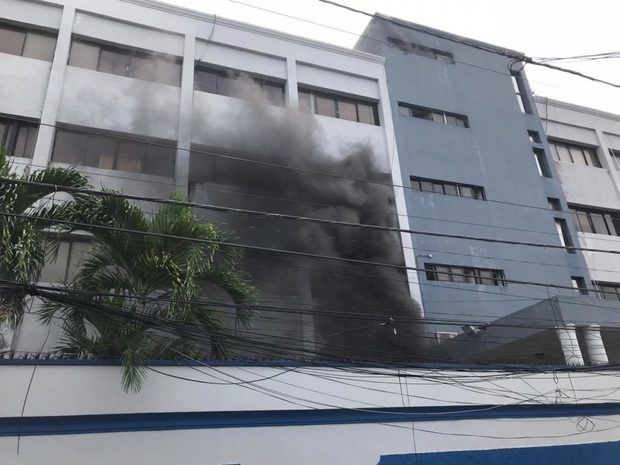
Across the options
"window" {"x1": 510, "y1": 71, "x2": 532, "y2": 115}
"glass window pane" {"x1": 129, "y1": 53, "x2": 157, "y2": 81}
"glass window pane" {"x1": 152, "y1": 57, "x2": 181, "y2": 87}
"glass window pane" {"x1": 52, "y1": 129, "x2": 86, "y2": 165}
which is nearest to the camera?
"glass window pane" {"x1": 52, "y1": 129, "x2": 86, "y2": 165}

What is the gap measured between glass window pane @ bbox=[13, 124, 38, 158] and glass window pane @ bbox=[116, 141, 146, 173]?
2.05m

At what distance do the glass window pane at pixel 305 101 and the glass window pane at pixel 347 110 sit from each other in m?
1.12

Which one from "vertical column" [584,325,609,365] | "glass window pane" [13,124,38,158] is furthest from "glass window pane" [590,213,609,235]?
"glass window pane" [13,124,38,158]

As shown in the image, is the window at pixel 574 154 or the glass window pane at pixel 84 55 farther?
the window at pixel 574 154

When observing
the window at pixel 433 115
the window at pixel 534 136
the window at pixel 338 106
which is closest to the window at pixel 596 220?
the window at pixel 534 136

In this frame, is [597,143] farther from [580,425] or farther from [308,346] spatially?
[308,346]

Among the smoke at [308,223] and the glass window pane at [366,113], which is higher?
the glass window pane at [366,113]

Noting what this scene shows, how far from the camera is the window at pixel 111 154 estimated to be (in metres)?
12.9

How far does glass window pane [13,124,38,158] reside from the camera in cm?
1252

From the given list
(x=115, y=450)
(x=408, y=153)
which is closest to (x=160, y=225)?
(x=115, y=450)

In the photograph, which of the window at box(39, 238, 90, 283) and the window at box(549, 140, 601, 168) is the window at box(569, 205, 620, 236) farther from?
the window at box(39, 238, 90, 283)

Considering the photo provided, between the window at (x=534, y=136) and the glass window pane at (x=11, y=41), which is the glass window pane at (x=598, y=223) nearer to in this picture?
the window at (x=534, y=136)

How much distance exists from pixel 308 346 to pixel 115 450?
19.7 feet

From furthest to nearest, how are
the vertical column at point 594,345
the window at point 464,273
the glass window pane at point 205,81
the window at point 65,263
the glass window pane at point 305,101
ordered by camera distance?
1. the glass window pane at point 305,101
2. the window at point 464,273
3. the glass window pane at point 205,81
4. the vertical column at point 594,345
5. the window at point 65,263
